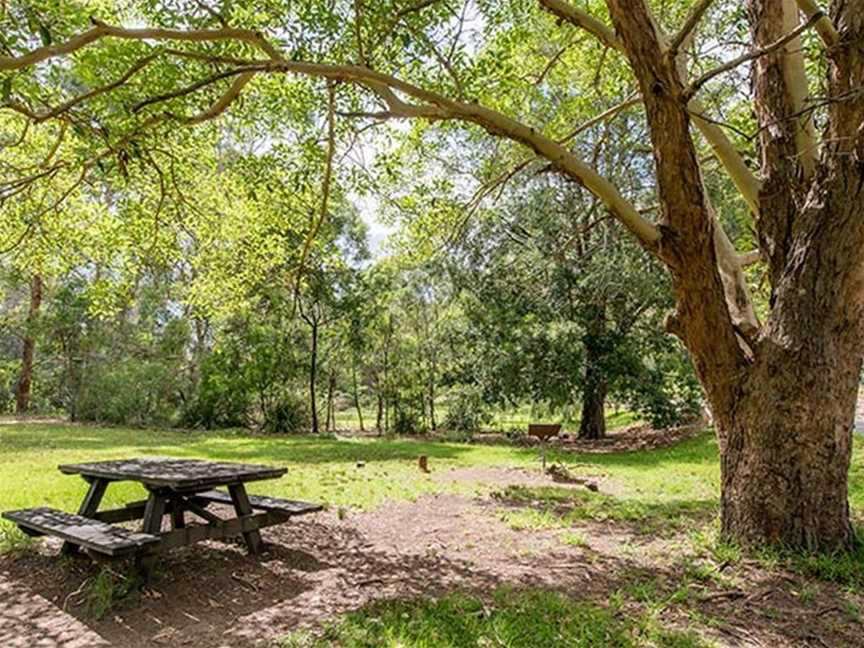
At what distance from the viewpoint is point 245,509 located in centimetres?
426

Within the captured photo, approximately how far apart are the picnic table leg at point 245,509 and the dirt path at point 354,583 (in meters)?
0.10

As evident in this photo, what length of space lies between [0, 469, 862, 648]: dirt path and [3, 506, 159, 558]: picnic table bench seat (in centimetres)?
33

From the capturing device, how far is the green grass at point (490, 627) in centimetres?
284

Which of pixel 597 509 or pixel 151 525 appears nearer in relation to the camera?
pixel 151 525

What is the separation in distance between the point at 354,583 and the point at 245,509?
1069 mm

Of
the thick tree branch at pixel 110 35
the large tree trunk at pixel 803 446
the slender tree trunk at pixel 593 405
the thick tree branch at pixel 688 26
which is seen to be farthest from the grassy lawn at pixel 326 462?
the thick tree branch at pixel 688 26

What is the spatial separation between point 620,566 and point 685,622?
3.11 feet

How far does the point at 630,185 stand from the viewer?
42.2ft

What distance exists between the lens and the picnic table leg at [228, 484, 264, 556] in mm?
4230

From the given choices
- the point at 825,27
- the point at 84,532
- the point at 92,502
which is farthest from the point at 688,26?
the point at 92,502

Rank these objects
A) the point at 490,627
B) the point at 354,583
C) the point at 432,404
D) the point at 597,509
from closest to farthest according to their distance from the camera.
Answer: the point at 490,627
the point at 354,583
the point at 597,509
the point at 432,404

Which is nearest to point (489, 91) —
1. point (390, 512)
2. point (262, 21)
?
point (262, 21)

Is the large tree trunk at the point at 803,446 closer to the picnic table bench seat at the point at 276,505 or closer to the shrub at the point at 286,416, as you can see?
the picnic table bench seat at the point at 276,505

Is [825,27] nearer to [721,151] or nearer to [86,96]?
[721,151]
